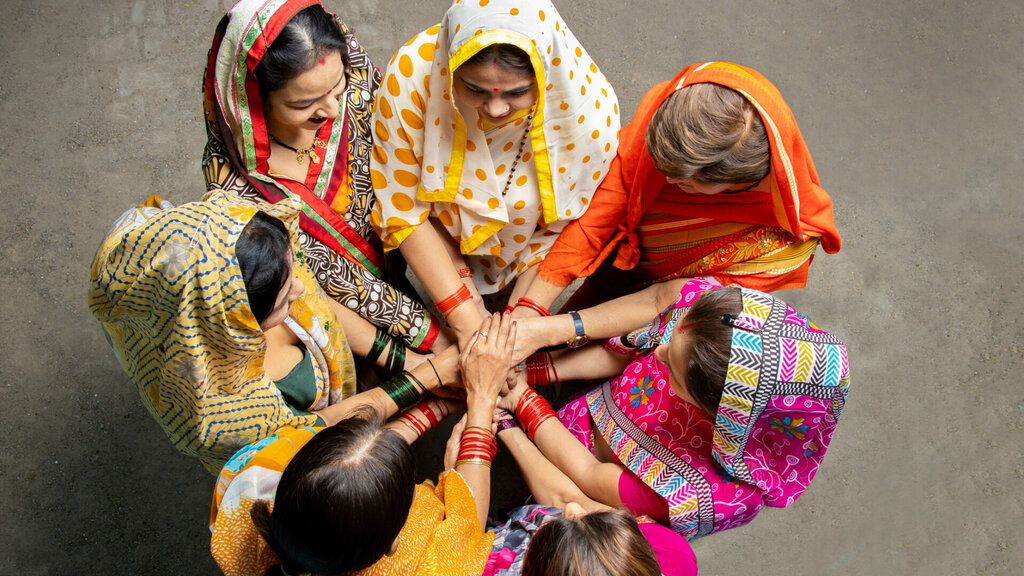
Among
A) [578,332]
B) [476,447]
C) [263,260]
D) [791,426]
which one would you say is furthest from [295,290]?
[791,426]

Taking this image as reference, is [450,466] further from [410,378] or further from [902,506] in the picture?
[902,506]

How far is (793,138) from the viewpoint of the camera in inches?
63.6

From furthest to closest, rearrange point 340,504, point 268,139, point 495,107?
1. point 268,139
2. point 495,107
3. point 340,504

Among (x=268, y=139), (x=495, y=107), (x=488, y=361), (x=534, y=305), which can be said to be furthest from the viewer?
(x=534, y=305)

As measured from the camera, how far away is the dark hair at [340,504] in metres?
1.24

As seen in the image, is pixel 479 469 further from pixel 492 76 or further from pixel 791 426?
pixel 492 76

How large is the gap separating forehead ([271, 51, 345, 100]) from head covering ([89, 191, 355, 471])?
327 millimetres

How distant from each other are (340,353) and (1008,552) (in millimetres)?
2841

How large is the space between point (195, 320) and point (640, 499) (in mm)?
1161

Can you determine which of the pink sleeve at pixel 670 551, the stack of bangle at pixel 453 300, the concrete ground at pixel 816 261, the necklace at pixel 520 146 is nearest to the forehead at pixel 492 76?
the necklace at pixel 520 146

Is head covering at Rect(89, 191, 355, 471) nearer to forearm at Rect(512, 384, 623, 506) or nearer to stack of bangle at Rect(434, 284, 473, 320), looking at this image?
stack of bangle at Rect(434, 284, 473, 320)

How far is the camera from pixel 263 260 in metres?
1.38

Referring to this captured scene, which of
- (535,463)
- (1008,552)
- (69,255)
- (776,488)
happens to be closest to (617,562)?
(776,488)

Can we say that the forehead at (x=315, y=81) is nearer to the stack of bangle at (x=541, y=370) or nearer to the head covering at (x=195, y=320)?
the head covering at (x=195, y=320)
